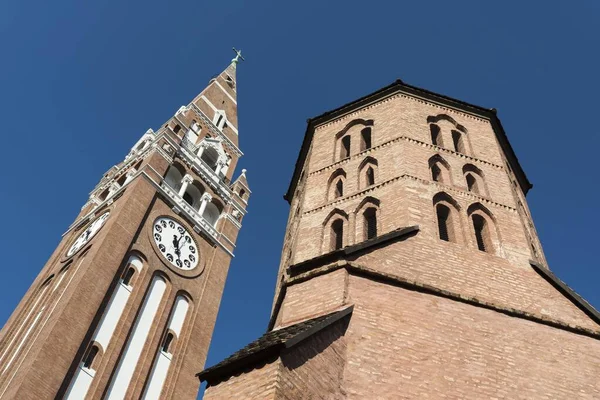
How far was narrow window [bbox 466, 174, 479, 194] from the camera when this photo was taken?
13.3m

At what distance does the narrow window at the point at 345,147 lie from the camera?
15562 mm

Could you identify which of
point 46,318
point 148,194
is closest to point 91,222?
point 148,194

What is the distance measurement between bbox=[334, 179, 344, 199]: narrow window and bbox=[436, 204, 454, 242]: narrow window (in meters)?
2.30

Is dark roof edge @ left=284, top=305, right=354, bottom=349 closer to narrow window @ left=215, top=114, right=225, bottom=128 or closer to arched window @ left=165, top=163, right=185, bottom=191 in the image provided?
arched window @ left=165, top=163, right=185, bottom=191

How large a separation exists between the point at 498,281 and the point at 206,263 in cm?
2439

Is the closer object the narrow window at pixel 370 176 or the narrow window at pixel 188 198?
the narrow window at pixel 370 176

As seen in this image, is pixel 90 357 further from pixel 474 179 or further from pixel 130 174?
pixel 474 179

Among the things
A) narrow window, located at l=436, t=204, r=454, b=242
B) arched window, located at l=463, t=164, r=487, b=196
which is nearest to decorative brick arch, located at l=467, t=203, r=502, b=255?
narrow window, located at l=436, t=204, r=454, b=242

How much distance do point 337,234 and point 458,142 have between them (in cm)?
465

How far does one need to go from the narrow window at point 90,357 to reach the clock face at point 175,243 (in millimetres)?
7448

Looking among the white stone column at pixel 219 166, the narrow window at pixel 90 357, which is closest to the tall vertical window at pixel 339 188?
the narrow window at pixel 90 357

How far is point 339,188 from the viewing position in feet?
46.6

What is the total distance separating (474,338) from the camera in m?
8.98

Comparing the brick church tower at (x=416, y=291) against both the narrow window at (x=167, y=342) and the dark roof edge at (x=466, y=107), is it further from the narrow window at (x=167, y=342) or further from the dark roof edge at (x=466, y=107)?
the narrow window at (x=167, y=342)
